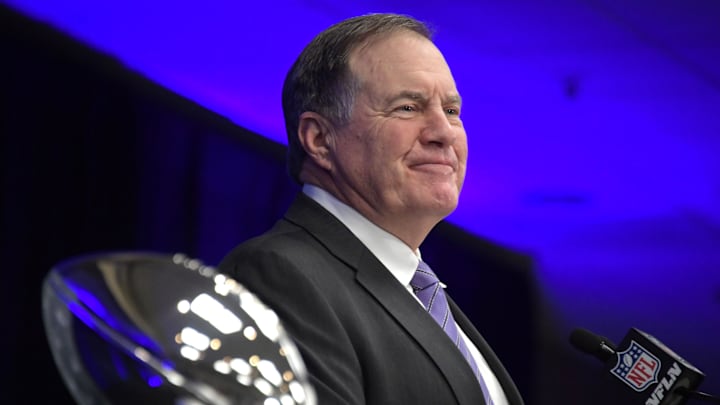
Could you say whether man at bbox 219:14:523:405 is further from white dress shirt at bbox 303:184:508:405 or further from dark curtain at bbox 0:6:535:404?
dark curtain at bbox 0:6:535:404

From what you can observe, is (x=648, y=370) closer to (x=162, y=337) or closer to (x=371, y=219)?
(x=371, y=219)

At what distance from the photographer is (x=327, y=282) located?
4.31ft

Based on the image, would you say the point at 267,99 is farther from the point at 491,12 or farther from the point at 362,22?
the point at 362,22

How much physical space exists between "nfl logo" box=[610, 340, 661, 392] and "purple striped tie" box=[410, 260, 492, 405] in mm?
229

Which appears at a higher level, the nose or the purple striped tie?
the nose

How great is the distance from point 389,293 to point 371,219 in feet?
0.64

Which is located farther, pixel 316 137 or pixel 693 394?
pixel 316 137

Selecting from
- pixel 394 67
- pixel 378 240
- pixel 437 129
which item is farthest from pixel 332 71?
pixel 378 240

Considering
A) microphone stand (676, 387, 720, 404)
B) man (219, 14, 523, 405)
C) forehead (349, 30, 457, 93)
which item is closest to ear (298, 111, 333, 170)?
man (219, 14, 523, 405)

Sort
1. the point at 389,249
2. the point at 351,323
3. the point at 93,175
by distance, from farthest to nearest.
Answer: the point at 93,175 → the point at 389,249 → the point at 351,323

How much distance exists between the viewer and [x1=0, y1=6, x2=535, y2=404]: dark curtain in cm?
264

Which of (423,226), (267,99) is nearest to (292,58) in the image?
(267,99)

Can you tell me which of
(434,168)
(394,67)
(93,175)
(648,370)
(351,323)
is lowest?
(93,175)

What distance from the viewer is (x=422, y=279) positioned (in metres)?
1.49
